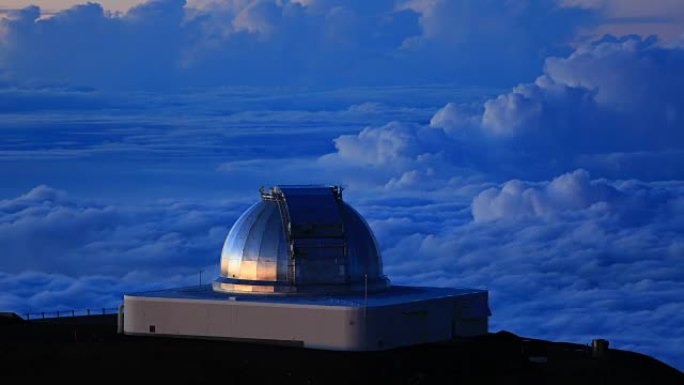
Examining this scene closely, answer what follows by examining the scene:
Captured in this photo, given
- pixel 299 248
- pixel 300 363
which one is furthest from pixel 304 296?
pixel 300 363

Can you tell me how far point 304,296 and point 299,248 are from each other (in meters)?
1.99

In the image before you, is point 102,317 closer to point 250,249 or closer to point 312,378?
point 250,249

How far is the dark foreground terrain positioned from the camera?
77875 mm

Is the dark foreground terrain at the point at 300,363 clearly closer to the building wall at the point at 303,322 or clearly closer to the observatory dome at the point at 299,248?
the building wall at the point at 303,322

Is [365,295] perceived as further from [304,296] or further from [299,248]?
[299,248]

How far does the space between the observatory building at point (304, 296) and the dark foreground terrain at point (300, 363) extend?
821 mm

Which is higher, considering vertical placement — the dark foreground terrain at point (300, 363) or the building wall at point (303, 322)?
the building wall at point (303, 322)

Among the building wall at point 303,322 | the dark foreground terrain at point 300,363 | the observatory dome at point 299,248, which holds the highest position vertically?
the observatory dome at point 299,248

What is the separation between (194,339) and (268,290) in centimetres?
369

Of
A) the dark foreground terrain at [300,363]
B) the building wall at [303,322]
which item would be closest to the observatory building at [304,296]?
the building wall at [303,322]

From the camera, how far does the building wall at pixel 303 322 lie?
265 ft

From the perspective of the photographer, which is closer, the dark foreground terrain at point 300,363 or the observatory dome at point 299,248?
the dark foreground terrain at point 300,363

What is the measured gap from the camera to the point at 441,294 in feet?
285

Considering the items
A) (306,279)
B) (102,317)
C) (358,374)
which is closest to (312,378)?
(358,374)
